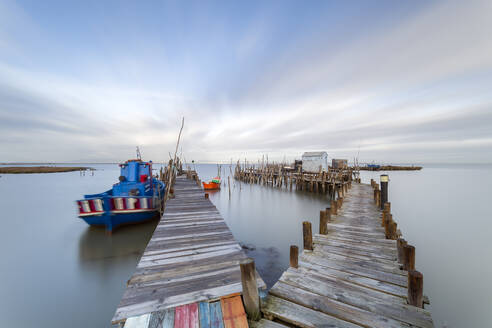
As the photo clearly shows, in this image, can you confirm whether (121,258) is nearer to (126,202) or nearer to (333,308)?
(126,202)

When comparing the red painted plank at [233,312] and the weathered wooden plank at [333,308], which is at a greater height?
the red painted plank at [233,312]

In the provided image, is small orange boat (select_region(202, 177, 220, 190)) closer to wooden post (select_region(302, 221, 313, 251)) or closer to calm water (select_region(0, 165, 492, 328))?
calm water (select_region(0, 165, 492, 328))

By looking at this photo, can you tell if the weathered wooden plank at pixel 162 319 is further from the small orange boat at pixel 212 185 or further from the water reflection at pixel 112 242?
the small orange boat at pixel 212 185

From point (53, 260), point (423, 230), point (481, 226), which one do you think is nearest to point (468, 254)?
point (423, 230)

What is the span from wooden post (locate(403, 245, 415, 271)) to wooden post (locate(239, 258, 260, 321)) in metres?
3.20

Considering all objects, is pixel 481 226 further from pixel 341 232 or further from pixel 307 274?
pixel 307 274

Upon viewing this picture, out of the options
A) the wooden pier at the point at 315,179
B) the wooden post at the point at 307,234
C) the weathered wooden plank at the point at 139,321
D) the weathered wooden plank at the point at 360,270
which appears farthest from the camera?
the wooden pier at the point at 315,179

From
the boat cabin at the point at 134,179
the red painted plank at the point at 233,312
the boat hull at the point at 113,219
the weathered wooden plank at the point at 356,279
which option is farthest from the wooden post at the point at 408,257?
the boat cabin at the point at 134,179

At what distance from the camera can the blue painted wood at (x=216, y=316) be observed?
2400mm

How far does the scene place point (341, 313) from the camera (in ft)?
8.64

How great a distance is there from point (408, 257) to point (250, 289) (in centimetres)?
333

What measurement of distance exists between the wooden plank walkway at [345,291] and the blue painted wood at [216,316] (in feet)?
1.76

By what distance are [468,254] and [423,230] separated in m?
2.95

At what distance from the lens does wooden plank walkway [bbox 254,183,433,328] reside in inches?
101
